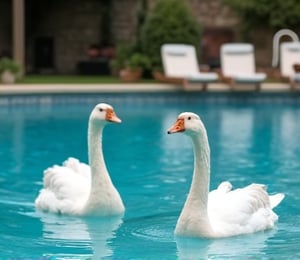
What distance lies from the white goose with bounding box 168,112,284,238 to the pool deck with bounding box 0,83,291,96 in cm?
1026

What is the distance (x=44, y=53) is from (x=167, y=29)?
518cm

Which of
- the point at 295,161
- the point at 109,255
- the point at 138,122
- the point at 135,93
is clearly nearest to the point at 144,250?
the point at 109,255

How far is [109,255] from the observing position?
657 centimetres

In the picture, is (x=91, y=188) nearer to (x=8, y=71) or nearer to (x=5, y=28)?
(x=8, y=71)

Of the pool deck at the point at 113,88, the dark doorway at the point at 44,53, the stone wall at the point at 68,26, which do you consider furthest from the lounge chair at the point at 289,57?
the dark doorway at the point at 44,53

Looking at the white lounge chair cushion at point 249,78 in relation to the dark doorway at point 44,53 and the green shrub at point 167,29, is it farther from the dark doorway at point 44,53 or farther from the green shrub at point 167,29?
the dark doorway at point 44,53

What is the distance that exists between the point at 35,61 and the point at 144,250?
18.6 metres

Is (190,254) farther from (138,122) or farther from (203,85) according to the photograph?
(203,85)

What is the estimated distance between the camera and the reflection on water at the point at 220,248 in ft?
21.3

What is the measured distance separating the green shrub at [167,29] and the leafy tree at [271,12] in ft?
6.29

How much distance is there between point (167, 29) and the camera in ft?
68.5

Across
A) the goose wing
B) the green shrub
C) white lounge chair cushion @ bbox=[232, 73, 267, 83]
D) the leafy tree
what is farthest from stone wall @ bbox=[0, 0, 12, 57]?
the goose wing

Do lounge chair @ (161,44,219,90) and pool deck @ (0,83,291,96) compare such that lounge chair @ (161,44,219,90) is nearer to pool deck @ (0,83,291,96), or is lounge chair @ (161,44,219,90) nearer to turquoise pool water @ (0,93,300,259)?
pool deck @ (0,83,291,96)

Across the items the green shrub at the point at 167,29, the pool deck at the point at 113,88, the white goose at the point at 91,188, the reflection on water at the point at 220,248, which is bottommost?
the pool deck at the point at 113,88
